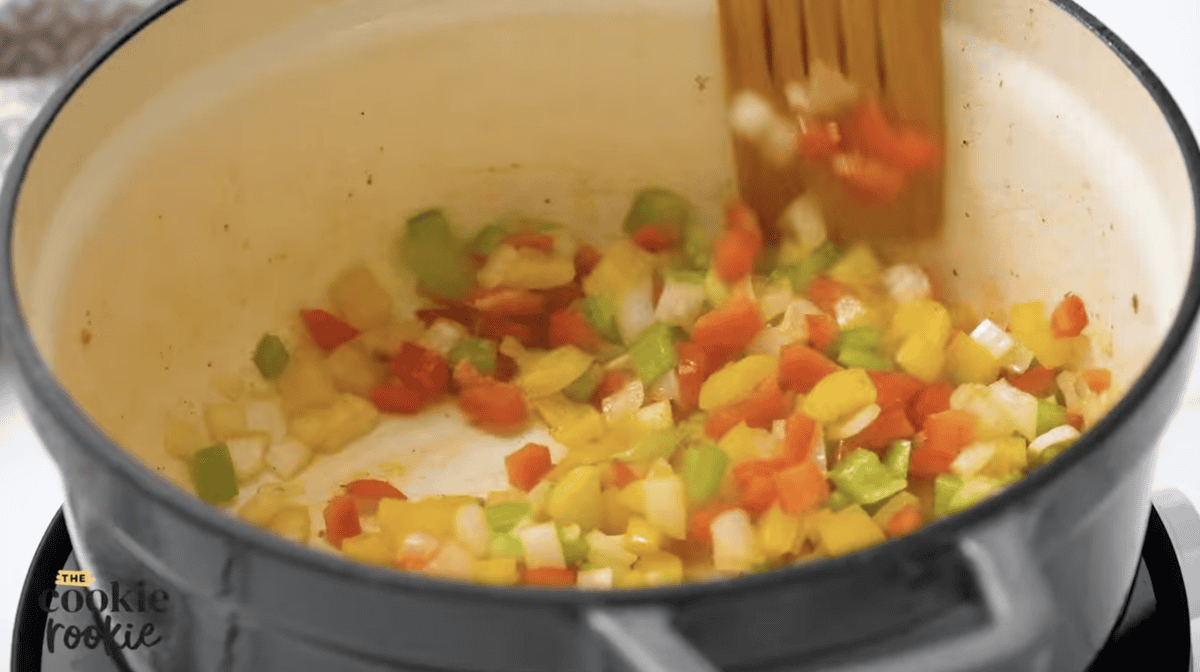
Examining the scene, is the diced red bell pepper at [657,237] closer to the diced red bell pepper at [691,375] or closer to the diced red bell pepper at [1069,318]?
the diced red bell pepper at [691,375]

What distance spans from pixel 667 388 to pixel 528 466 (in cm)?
14

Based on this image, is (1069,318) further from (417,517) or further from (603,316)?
(417,517)

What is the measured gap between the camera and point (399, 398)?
112cm

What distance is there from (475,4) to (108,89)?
0.31 m

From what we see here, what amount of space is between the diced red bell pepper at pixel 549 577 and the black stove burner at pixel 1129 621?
A: 271mm

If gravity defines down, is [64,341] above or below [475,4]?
below

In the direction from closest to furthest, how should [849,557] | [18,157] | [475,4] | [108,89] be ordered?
[849,557] < [18,157] < [108,89] < [475,4]

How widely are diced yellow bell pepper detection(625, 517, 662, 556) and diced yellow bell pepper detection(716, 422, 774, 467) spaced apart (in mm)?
81

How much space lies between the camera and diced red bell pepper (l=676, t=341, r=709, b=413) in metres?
1.08

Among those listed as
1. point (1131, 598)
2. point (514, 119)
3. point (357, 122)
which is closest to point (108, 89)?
point (357, 122)

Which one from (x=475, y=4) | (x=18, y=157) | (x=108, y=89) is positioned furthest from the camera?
(x=475, y=4)

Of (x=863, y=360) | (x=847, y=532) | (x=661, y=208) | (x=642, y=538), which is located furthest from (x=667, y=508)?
(x=661, y=208)

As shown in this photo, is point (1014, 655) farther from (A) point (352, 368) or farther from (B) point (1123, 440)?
(A) point (352, 368)

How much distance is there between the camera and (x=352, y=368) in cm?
113
